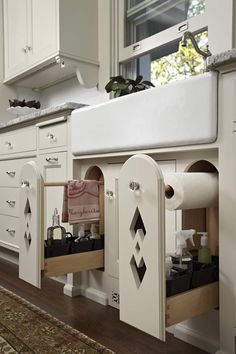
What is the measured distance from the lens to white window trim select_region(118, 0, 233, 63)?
147 cm

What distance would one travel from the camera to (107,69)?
2.24 metres

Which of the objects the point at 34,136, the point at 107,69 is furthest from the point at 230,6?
the point at 34,136

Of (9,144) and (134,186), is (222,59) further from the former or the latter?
(9,144)

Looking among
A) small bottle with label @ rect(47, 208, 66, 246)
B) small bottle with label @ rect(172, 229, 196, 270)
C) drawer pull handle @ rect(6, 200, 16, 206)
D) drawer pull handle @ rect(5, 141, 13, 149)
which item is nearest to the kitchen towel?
small bottle with label @ rect(47, 208, 66, 246)

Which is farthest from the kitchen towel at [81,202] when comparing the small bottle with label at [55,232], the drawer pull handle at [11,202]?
the drawer pull handle at [11,202]

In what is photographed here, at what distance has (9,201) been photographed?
2357mm

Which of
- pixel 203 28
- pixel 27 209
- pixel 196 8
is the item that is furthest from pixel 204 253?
pixel 196 8

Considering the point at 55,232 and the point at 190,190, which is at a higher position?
the point at 190,190

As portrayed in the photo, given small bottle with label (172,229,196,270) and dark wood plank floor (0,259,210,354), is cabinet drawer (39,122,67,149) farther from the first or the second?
small bottle with label (172,229,196,270)

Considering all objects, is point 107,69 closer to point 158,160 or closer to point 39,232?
point 158,160

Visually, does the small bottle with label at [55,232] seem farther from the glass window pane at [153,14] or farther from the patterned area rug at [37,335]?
the glass window pane at [153,14]

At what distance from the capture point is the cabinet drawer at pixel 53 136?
1.79m

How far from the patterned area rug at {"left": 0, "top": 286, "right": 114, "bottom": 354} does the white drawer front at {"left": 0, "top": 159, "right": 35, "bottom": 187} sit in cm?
97

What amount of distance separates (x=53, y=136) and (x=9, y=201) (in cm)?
75
